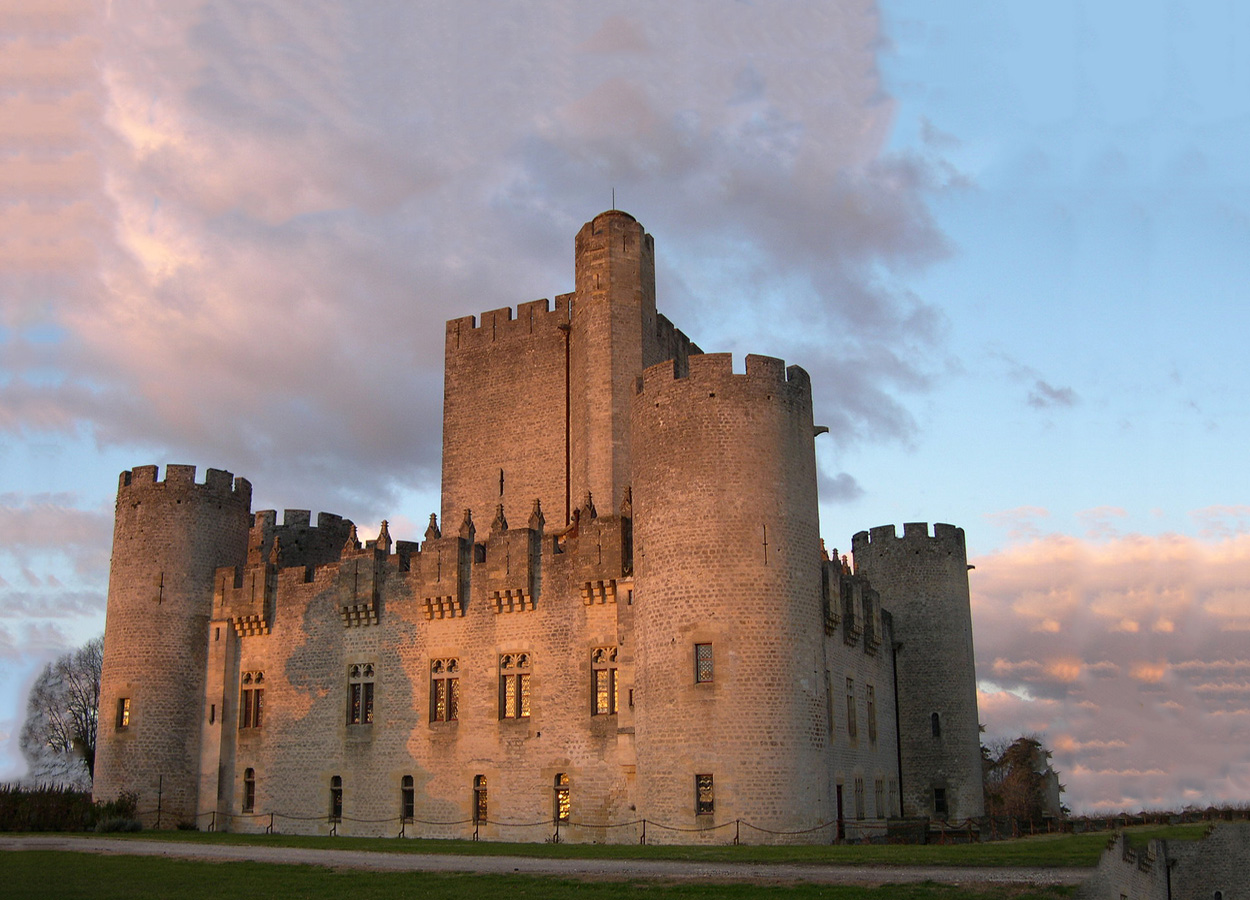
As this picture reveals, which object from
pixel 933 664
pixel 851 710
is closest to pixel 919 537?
pixel 933 664

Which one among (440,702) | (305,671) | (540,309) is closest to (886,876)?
(440,702)

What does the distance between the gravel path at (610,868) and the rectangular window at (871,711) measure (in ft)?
50.5

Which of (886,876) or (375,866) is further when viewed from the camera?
(375,866)

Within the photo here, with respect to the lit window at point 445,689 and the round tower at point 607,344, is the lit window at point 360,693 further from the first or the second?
the round tower at point 607,344

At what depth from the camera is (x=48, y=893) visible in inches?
763

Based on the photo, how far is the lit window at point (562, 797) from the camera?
31.5 metres

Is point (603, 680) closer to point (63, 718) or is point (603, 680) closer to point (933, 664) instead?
point (933, 664)

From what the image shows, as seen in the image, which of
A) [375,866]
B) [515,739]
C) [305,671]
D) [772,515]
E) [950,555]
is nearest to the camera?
[375,866]

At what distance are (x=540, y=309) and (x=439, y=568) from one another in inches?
437

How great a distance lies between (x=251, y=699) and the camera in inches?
1517

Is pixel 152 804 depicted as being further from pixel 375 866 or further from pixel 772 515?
pixel 772 515

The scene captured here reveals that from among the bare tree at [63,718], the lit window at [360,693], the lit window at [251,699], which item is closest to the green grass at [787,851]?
the lit window at [360,693]

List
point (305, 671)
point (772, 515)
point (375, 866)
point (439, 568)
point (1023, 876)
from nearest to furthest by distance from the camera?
1. point (1023, 876)
2. point (375, 866)
3. point (772, 515)
4. point (439, 568)
5. point (305, 671)

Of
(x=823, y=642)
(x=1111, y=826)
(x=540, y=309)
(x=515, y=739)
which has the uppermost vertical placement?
(x=540, y=309)
